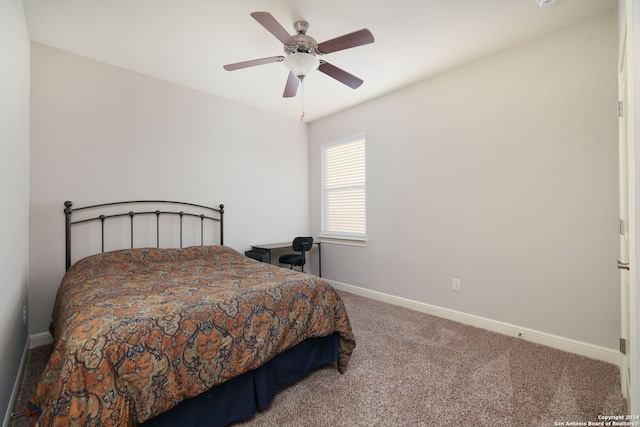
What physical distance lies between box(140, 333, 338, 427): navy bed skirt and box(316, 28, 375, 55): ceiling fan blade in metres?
2.09

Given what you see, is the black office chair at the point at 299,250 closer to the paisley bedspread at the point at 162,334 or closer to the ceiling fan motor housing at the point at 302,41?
the paisley bedspread at the point at 162,334

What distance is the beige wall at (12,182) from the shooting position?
1.41 m

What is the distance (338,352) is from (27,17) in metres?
3.52

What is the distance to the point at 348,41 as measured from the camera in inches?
74.9

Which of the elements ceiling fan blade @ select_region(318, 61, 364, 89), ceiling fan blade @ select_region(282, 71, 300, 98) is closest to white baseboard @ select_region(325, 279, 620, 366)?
ceiling fan blade @ select_region(318, 61, 364, 89)

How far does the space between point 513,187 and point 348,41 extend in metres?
1.94

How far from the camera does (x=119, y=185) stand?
9.37ft

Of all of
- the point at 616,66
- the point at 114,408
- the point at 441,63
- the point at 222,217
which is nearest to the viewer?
the point at 114,408

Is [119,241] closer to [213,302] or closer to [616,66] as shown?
[213,302]

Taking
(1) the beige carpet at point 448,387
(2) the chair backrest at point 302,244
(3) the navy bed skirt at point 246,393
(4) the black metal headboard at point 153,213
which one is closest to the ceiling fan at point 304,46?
(4) the black metal headboard at point 153,213

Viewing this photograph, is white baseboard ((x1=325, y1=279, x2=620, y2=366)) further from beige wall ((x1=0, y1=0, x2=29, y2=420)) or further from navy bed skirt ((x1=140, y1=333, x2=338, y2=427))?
beige wall ((x1=0, y1=0, x2=29, y2=420))

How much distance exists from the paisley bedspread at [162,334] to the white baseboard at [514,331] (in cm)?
148

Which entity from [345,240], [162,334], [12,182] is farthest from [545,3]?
[12,182]

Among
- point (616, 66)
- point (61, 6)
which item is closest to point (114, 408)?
point (61, 6)
